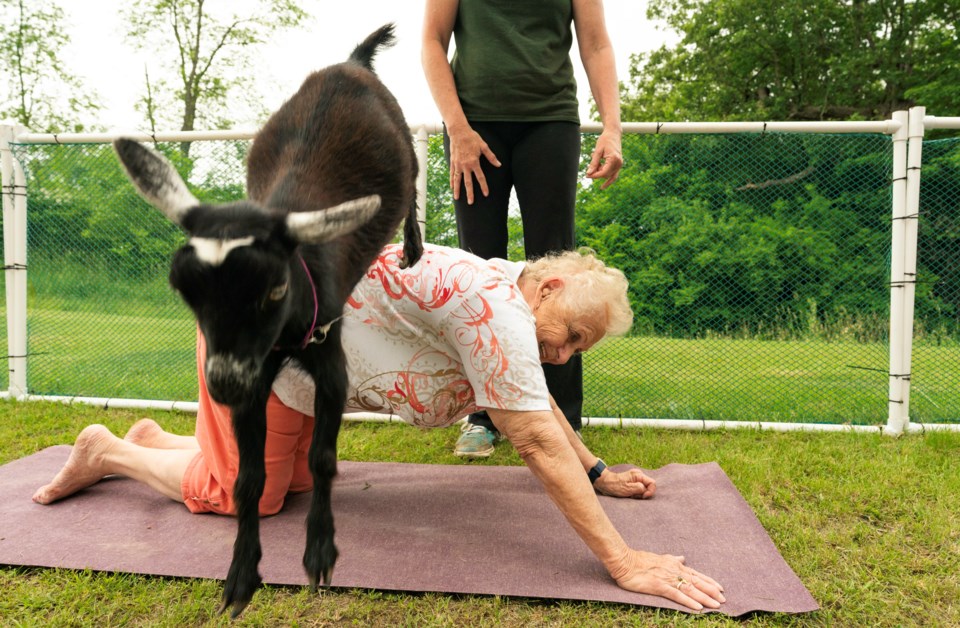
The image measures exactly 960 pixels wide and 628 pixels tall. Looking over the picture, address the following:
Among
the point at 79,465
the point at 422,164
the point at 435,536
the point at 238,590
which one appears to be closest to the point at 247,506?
the point at 238,590

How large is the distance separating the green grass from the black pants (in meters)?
1.07

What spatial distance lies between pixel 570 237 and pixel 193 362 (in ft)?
11.5

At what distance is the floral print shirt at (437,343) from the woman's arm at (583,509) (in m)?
0.06

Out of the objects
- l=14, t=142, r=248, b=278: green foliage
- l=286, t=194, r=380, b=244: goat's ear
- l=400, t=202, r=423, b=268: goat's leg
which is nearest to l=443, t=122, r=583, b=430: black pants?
l=400, t=202, r=423, b=268: goat's leg

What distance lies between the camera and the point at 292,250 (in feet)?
4.00

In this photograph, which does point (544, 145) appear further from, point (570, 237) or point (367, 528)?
point (367, 528)

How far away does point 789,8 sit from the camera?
18250 mm

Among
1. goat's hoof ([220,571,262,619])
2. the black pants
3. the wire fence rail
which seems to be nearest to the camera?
goat's hoof ([220,571,262,619])

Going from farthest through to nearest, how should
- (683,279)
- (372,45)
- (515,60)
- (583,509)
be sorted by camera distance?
(683,279) → (515,60) → (372,45) → (583,509)

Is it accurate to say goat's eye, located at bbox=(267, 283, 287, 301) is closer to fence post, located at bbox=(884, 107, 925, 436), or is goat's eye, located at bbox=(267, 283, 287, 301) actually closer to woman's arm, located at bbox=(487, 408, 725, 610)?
woman's arm, located at bbox=(487, 408, 725, 610)

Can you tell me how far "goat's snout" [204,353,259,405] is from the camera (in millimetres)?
1084

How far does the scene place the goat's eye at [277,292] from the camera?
1.16 m

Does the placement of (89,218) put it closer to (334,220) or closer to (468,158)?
(468,158)

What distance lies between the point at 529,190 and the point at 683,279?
212 cm
